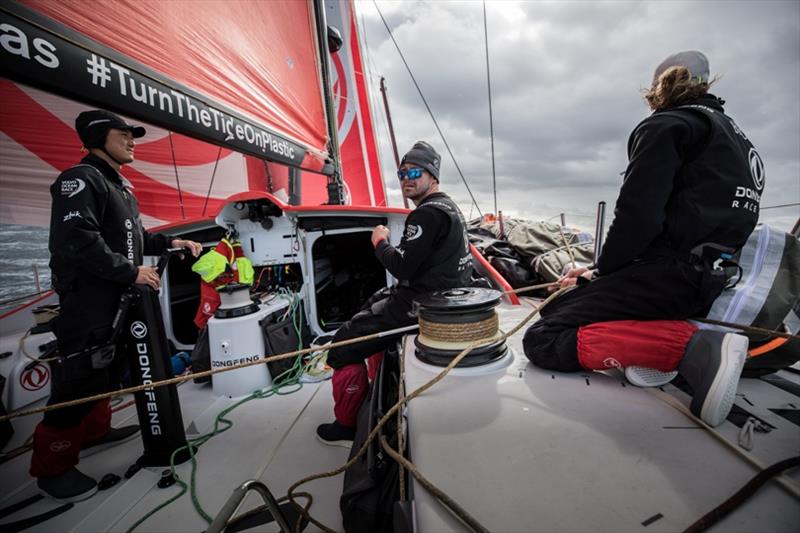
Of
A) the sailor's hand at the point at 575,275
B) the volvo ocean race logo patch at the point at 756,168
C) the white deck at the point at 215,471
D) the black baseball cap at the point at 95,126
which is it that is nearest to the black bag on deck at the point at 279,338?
the white deck at the point at 215,471

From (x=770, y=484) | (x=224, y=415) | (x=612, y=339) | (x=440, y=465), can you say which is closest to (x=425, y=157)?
(x=612, y=339)

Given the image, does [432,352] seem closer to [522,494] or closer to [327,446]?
[522,494]

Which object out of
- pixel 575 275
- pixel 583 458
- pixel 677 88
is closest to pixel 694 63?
pixel 677 88

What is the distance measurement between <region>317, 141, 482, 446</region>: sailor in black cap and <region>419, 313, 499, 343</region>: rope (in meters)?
0.44

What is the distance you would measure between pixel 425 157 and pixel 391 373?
1259 millimetres

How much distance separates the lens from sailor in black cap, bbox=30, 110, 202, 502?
55.7 inches

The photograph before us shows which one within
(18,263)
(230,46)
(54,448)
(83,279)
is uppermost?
(230,46)

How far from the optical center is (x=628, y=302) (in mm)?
1113

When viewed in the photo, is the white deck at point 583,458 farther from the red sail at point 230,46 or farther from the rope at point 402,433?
the red sail at point 230,46

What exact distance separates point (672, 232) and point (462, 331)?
2.66ft

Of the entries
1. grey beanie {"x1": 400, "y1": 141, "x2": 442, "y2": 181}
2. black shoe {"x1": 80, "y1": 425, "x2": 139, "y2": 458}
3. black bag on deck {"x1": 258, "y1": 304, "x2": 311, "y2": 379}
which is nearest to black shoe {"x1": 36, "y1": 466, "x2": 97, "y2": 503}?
black shoe {"x1": 80, "y1": 425, "x2": 139, "y2": 458}

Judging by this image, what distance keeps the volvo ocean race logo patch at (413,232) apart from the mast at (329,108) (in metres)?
2.08

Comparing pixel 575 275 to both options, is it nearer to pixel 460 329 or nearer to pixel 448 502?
pixel 460 329

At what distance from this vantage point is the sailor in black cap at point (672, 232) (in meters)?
1.03
